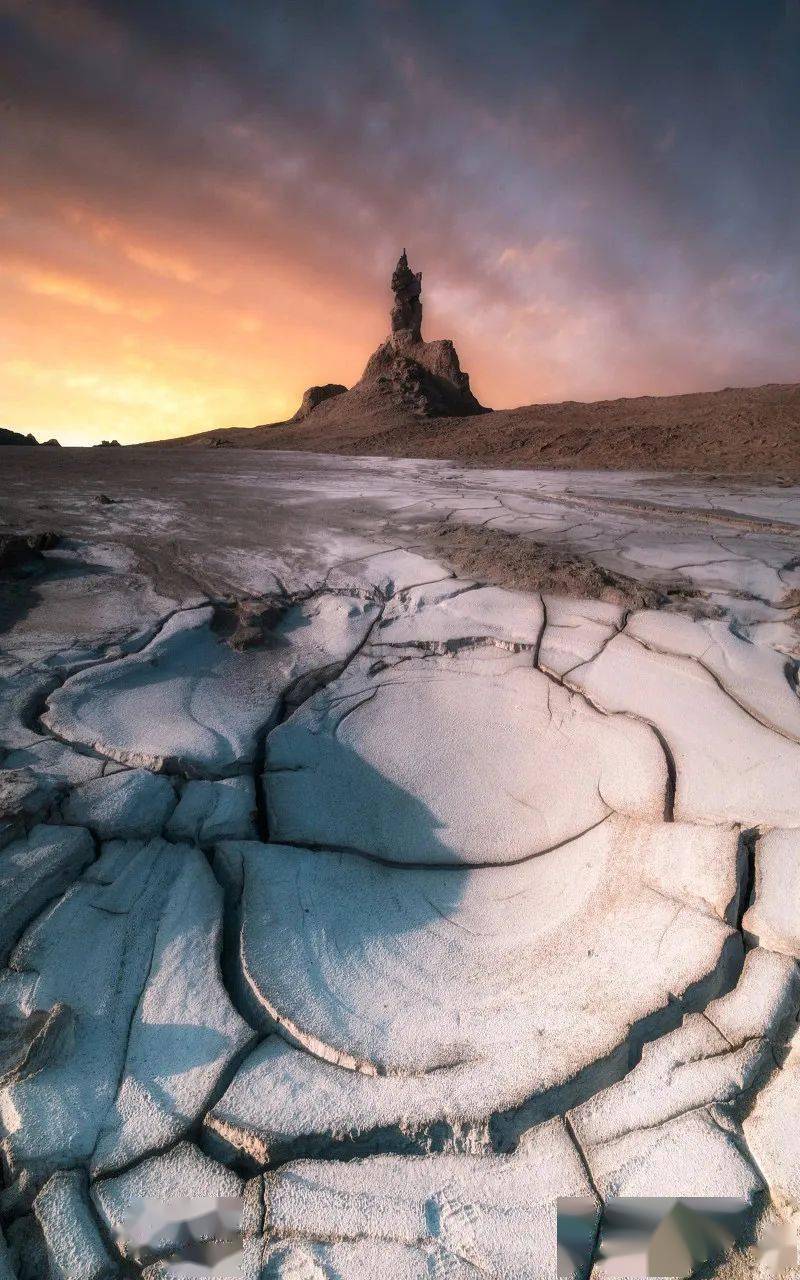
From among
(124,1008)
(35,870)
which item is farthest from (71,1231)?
(35,870)

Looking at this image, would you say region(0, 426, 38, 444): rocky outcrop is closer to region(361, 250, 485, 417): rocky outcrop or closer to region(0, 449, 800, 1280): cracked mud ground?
region(361, 250, 485, 417): rocky outcrop

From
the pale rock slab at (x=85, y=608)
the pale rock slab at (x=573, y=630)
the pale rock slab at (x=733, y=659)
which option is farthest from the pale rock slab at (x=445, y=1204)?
the pale rock slab at (x=85, y=608)

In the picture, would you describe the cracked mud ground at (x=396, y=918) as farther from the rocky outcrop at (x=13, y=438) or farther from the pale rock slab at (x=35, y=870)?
the rocky outcrop at (x=13, y=438)

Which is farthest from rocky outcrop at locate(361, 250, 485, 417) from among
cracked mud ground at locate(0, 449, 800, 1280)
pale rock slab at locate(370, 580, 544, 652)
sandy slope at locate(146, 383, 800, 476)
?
cracked mud ground at locate(0, 449, 800, 1280)

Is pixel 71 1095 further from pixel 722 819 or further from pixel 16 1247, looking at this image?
pixel 722 819

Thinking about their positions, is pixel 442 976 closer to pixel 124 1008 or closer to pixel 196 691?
pixel 124 1008

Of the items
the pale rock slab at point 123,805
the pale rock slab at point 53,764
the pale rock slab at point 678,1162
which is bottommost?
the pale rock slab at point 678,1162
